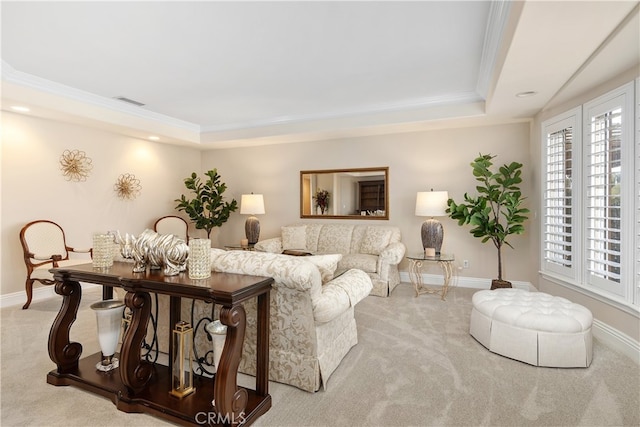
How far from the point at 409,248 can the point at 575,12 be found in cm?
396

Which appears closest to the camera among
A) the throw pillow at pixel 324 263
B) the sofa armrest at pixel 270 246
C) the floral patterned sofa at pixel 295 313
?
the floral patterned sofa at pixel 295 313

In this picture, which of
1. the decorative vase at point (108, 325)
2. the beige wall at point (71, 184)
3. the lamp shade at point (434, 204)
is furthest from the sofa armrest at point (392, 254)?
the beige wall at point (71, 184)

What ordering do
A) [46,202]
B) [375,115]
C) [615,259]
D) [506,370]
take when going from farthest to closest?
[375,115] < [46,202] < [615,259] < [506,370]

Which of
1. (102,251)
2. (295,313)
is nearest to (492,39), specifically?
(295,313)

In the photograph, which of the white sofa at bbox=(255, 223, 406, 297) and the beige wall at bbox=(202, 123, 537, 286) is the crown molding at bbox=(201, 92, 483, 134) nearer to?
the beige wall at bbox=(202, 123, 537, 286)

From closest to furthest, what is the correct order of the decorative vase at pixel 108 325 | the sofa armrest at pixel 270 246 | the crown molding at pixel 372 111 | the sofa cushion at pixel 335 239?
1. the decorative vase at pixel 108 325
2. the crown molding at pixel 372 111
3. the sofa cushion at pixel 335 239
4. the sofa armrest at pixel 270 246

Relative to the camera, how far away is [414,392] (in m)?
2.31

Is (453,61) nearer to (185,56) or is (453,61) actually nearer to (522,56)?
(522,56)

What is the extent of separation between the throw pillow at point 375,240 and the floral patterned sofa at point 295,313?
115 inches

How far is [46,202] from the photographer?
480 centimetres

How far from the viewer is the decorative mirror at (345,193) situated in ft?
19.1

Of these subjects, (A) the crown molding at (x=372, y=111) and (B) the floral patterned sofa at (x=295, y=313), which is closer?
(B) the floral patterned sofa at (x=295, y=313)

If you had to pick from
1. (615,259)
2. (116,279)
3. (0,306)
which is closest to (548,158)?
(615,259)

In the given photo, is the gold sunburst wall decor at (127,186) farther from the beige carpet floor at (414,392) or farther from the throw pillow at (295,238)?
the beige carpet floor at (414,392)
